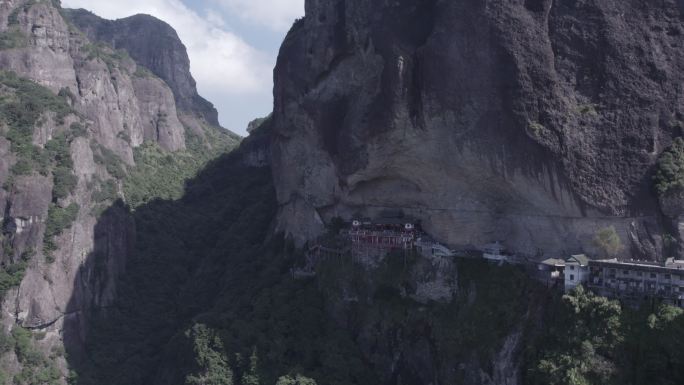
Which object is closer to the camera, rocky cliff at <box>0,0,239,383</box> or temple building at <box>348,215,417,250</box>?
temple building at <box>348,215,417,250</box>

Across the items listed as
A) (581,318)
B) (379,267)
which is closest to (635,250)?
(581,318)

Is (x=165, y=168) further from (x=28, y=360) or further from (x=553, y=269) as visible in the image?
(x=553, y=269)

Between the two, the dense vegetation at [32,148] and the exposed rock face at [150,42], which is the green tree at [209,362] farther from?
the exposed rock face at [150,42]

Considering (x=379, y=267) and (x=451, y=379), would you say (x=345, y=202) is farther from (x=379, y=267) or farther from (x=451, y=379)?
(x=451, y=379)

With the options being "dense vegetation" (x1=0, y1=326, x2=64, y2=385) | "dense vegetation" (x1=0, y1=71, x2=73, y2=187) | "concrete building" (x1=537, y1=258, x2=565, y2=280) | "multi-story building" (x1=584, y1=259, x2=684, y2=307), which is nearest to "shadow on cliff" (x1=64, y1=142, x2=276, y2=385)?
"dense vegetation" (x1=0, y1=326, x2=64, y2=385)

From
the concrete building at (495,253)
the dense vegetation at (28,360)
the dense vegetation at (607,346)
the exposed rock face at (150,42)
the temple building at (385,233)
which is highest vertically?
the exposed rock face at (150,42)

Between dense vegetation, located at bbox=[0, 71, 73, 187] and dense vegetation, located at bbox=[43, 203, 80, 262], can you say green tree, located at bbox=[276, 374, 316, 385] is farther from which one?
dense vegetation, located at bbox=[0, 71, 73, 187]

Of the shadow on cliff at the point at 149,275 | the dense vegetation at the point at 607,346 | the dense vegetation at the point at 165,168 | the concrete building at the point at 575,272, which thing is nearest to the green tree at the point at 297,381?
the dense vegetation at the point at 607,346
